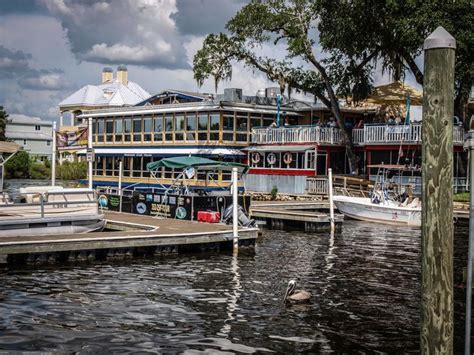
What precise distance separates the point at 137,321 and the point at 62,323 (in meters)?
1.50

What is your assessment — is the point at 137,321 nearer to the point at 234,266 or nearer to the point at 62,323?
the point at 62,323

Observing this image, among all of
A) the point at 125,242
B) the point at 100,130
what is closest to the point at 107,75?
the point at 100,130

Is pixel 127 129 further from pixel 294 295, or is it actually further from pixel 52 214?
pixel 294 295

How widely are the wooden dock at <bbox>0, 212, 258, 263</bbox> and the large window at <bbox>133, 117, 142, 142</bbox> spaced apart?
24837 millimetres

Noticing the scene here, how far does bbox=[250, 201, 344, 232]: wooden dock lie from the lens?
31.5m

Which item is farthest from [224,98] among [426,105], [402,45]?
[426,105]

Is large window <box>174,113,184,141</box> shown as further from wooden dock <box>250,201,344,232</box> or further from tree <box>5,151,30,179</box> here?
tree <box>5,151,30,179</box>

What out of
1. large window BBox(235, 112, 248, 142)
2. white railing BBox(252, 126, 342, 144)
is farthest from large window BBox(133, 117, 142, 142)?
white railing BBox(252, 126, 342, 144)

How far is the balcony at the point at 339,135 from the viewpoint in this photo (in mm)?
39031

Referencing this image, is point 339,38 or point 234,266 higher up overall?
point 339,38

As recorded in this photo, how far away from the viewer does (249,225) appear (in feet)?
86.1

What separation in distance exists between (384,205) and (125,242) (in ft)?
58.1

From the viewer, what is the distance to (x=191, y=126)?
152 ft

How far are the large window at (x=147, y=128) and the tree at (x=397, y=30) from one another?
14.4 metres
